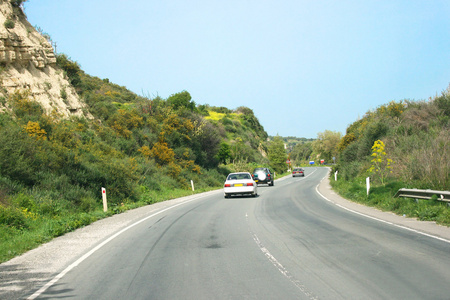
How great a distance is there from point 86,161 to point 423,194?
17.3 m

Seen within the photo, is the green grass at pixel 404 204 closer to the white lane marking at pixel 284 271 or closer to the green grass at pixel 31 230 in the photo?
the white lane marking at pixel 284 271

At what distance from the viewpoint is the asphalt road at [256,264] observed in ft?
19.1

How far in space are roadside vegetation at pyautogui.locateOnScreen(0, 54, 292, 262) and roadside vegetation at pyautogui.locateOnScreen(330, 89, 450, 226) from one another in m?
12.1

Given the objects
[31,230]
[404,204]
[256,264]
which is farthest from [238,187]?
[256,264]

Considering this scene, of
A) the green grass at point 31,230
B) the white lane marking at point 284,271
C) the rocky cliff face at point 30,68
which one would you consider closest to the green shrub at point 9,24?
the rocky cliff face at point 30,68

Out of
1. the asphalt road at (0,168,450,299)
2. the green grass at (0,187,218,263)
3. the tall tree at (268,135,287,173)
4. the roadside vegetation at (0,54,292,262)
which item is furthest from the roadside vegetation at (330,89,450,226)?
the tall tree at (268,135,287,173)

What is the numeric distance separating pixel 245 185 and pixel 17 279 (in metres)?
18.7

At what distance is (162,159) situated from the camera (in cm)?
3919

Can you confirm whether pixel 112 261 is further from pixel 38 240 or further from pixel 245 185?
pixel 245 185

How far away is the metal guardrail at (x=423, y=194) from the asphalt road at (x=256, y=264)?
204 centimetres

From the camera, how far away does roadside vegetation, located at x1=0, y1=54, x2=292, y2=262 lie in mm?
14073

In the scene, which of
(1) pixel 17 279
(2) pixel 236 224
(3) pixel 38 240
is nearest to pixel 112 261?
(1) pixel 17 279

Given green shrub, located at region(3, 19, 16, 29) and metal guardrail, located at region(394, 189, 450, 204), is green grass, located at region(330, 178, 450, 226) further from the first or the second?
green shrub, located at region(3, 19, 16, 29)

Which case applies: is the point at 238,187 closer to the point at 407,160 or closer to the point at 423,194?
the point at 407,160
